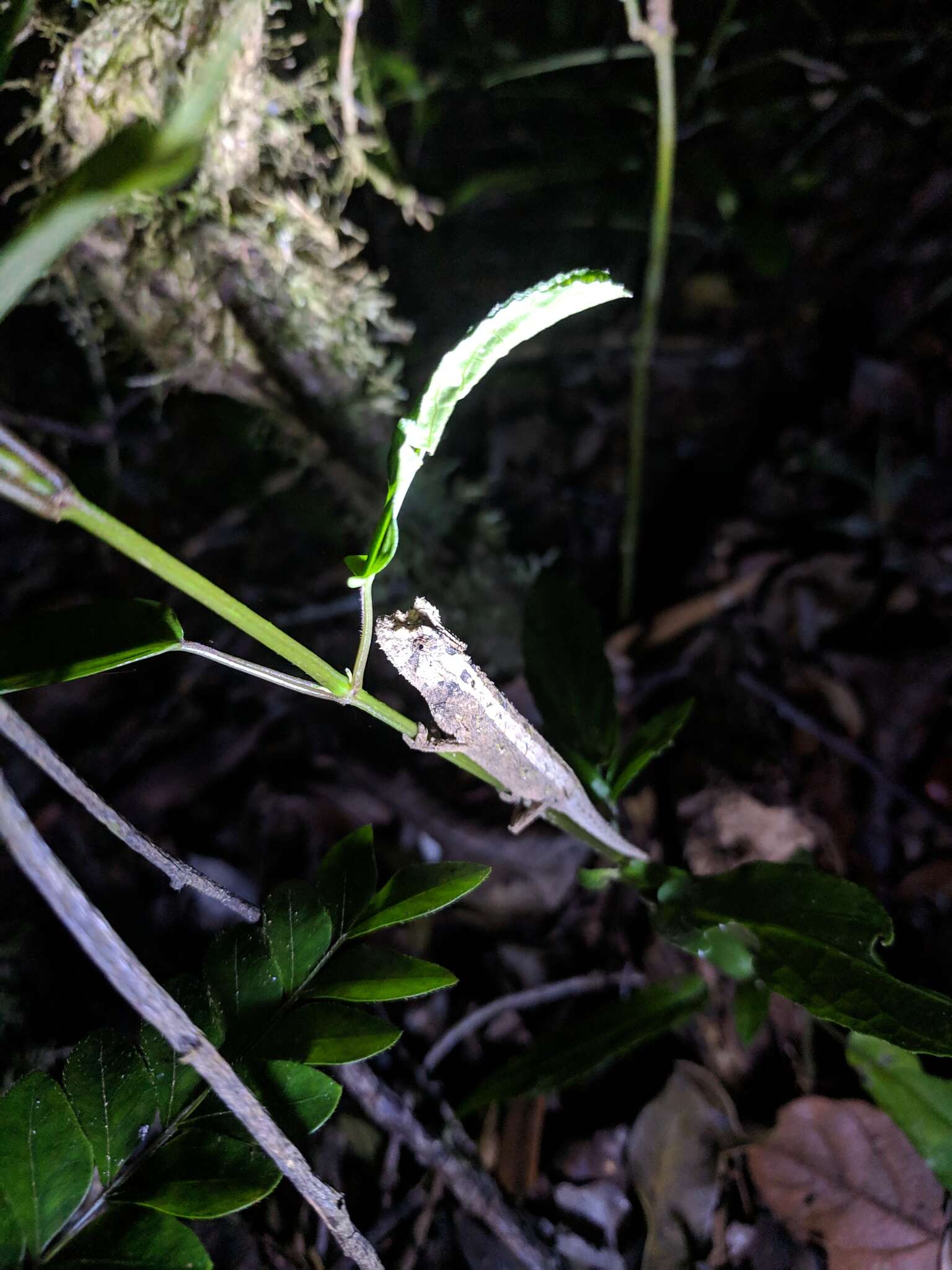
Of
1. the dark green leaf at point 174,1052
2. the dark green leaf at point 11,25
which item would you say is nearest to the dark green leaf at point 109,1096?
the dark green leaf at point 174,1052

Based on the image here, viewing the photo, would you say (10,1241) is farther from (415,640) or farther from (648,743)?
(648,743)

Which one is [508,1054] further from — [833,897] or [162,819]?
[162,819]

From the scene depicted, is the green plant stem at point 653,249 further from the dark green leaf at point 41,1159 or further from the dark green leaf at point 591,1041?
the dark green leaf at point 41,1159

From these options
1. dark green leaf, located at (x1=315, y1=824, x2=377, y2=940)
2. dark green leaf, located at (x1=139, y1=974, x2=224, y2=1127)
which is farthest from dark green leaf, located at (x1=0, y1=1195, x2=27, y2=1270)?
dark green leaf, located at (x1=315, y1=824, x2=377, y2=940)

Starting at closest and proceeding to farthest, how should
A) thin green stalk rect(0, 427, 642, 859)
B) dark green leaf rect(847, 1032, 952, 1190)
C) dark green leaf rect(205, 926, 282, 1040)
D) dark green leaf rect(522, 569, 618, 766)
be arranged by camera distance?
thin green stalk rect(0, 427, 642, 859), dark green leaf rect(205, 926, 282, 1040), dark green leaf rect(847, 1032, 952, 1190), dark green leaf rect(522, 569, 618, 766)

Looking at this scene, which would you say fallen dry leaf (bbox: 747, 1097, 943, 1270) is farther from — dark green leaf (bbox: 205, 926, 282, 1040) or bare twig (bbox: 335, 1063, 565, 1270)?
dark green leaf (bbox: 205, 926, 282, 1040)

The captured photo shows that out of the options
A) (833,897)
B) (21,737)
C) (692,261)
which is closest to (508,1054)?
(833,897)

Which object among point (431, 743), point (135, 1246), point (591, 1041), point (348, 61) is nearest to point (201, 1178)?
point (135, 1246)
